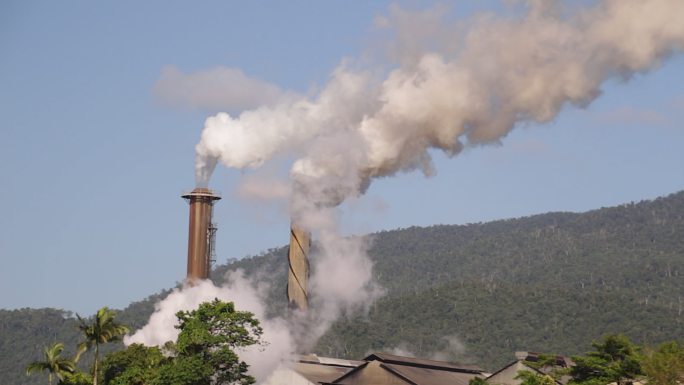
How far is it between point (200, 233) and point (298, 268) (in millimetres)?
10052

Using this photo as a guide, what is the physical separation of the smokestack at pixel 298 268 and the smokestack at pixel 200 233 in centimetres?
835

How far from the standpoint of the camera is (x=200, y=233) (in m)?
102

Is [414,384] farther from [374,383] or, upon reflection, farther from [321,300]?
[321,300]

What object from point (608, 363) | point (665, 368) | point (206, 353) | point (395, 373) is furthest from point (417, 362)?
point (665, 368)

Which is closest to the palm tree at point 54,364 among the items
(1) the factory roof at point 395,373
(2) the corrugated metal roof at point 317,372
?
(1) the factory roof at point 395,373

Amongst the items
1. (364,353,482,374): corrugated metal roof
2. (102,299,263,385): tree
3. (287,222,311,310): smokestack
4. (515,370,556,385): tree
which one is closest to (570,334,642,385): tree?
(515,370,556,385): tree

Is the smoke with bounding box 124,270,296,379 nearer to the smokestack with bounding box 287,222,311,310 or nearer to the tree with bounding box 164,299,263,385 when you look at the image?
the smokestack with bounding box 287,222,311,310

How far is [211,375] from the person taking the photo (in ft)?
255

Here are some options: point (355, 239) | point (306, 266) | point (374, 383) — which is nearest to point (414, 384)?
point (374, 383)

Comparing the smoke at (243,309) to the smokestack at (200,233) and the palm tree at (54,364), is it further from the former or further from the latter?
the palm tree at (54,364)

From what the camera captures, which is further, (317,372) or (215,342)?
(317,372)

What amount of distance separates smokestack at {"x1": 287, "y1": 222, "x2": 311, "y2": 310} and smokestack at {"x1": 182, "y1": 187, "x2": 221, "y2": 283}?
27.4 ft

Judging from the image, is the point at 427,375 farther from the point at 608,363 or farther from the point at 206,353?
the point at 206,353

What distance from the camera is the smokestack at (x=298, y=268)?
98.6 m
